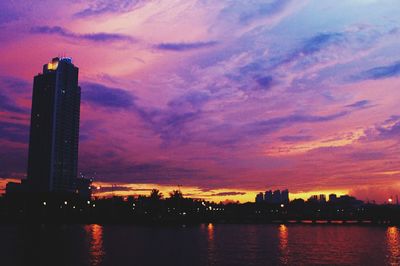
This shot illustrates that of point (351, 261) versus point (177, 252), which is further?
point (177, 252)

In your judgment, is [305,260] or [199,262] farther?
[305,260]

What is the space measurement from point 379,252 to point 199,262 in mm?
46147

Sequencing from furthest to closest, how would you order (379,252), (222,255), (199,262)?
(379,252) < (222,255) < (199,262)

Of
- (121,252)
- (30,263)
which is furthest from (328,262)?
(30,263)

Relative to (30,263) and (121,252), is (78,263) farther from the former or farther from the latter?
(121,252)

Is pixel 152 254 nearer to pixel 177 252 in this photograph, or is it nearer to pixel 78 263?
pixel 177 252

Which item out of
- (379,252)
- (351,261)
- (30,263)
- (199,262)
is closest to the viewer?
(30,263)

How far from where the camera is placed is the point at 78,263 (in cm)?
6806

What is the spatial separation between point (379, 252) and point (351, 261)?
21.4 meters

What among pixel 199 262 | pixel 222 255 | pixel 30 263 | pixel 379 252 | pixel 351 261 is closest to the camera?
pixel 30 263

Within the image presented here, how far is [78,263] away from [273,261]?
110 ft

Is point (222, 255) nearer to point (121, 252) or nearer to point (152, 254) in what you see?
point (152, 254)

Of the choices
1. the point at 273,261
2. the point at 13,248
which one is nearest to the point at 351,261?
the point at 273,261

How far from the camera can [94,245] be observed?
98.1m
